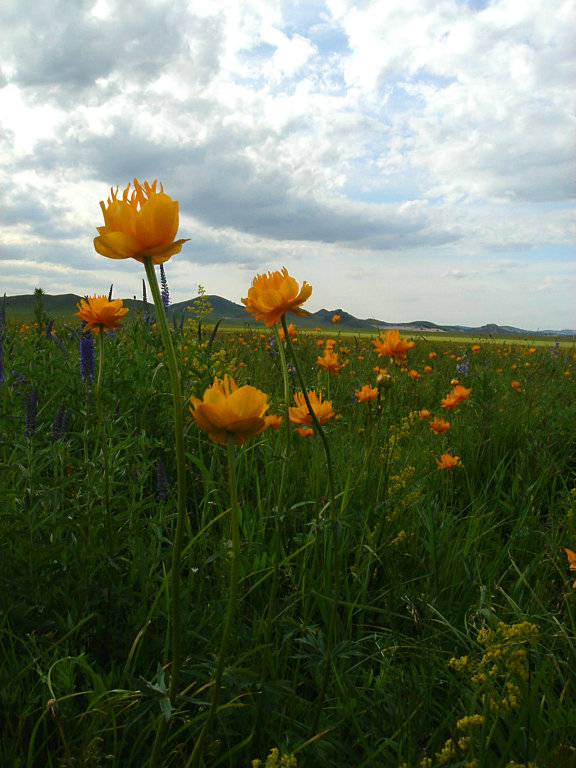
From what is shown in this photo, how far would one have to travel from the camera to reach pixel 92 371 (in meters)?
2.09

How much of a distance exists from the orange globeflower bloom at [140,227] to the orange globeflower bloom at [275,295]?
423 millimetres

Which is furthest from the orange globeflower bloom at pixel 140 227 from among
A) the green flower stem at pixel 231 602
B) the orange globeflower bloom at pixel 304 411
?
the orange globeflower bloom at pixel 304 411

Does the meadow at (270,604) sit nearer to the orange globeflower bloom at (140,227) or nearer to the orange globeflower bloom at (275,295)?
the orange globeflower bloom at (275,295)

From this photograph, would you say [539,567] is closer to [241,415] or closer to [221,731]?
[221,731]

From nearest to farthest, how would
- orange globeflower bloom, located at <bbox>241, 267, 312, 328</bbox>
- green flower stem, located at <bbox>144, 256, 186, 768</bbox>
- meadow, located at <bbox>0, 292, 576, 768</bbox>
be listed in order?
green flower stem, located at <bbox>144, 256, 186, 768</bbox> → meadow, located at <bbox>0, 292, 576, 768</bbox> → orange globeflower bloom, located at <bbox>241, 267, 312, 328</bbox>

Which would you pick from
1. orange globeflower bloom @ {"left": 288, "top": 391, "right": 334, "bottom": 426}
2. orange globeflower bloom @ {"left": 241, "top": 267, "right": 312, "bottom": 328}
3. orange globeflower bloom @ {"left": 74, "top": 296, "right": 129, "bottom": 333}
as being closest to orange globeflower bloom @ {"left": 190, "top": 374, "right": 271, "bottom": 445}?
orange globeflower bloom @ {"left": 241, "top": 267, "right": 312, "bottom": 328}

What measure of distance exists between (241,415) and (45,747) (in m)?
0.97

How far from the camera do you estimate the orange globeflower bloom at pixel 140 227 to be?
0.84 meters

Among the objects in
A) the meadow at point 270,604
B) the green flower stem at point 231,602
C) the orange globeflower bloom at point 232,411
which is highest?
the orange globeflower bloom at point 232,411

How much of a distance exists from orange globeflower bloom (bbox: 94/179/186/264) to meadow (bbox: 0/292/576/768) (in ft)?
0.92

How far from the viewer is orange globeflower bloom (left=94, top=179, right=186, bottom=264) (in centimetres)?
84

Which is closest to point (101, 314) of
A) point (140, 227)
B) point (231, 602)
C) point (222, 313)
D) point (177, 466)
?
point (140, 227)

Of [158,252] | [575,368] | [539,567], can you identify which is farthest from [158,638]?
[575,368]

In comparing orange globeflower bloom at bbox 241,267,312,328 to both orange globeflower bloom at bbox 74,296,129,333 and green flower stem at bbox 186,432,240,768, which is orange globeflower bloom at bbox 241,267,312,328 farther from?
orange globeflower bloom at bbox 74,296,129,333
